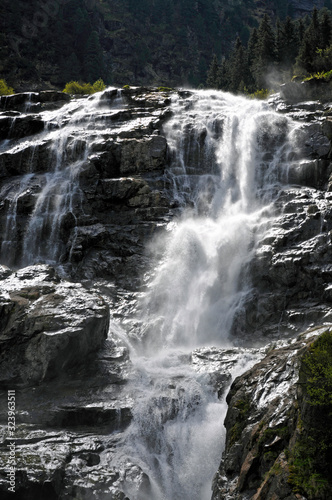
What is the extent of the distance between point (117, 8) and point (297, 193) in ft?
343

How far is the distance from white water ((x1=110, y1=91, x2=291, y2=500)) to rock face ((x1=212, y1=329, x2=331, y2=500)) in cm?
246

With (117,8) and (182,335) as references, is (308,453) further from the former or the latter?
(117,8)

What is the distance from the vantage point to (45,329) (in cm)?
1695

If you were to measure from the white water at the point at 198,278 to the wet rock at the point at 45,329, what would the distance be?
2.55 meters

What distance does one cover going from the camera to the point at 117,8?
366 ft

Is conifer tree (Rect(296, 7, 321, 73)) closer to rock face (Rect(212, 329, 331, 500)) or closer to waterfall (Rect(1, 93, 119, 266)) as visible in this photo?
waterfall (Rect(1, 93, 119, 266))

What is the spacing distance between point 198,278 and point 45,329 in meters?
9.86

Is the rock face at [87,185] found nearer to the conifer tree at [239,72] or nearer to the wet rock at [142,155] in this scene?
the wet rock at [142,155]

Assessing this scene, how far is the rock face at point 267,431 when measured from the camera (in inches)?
351

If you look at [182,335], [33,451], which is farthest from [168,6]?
[33,451]

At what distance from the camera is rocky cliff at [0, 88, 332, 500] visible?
12.5 metres

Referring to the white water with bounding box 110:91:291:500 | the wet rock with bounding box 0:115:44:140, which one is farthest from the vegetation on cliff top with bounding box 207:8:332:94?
the wet rock with bounding box 0:115:44:140

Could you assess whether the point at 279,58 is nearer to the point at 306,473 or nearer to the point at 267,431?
the point at 267,431

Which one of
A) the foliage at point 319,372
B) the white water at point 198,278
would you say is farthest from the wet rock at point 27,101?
the foliage at point 319,372
